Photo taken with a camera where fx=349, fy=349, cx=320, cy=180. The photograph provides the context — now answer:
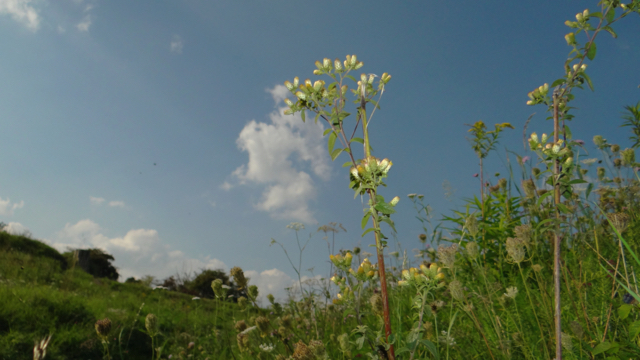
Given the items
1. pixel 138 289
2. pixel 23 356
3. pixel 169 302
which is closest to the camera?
pixel 23 356

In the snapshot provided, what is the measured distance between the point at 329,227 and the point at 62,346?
4.62 metres

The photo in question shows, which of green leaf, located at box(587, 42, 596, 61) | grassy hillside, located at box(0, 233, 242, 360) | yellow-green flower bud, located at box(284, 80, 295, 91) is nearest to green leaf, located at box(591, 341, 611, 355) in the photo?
green leaf, located at box(587, 42, 596, 61)

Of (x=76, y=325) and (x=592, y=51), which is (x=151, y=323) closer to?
(x=592, y=51)

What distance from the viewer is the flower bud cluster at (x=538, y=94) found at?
1.75 m

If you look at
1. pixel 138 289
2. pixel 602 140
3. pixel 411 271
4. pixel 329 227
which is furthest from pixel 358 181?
pixel 138 289

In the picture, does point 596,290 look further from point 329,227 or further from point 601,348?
point 329,227

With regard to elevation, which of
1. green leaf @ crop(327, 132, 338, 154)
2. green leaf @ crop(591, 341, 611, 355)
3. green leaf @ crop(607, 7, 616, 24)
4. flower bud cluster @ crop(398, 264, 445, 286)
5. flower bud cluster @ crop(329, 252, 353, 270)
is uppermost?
green leaf @ crop(607, 7, 616, 24)

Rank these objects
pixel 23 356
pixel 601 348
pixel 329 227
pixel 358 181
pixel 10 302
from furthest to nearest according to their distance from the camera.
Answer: pixel 10 302, pixel 23 356, pixel 329 227, pixel 601 348, pixel 358 181

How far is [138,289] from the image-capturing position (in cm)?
1143

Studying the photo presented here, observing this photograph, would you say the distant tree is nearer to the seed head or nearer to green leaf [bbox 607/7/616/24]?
the seed head

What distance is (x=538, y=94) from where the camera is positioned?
178 centimetres

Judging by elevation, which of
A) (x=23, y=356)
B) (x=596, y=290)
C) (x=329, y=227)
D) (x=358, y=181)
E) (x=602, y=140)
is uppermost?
(x=602, y=140)

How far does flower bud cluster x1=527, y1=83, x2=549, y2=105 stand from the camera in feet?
5.74

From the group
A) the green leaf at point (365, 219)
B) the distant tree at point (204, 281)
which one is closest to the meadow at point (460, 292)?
the green leaf at point (365, 219)
